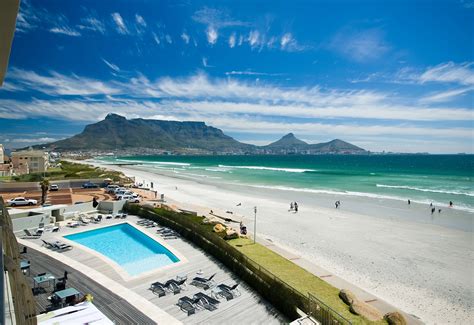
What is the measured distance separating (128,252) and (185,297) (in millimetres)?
8859

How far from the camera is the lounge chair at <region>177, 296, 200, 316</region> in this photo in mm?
11416

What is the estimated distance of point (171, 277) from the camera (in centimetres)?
1454

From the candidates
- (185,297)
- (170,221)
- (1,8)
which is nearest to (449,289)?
(185,297)

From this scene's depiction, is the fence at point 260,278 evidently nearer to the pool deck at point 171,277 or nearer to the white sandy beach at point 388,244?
the pool deck at point 171,277

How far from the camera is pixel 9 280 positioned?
5.35m

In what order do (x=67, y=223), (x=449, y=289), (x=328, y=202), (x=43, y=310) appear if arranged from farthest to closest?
(x=328, y=202)
(x=67, y=223)
(x=449, y=289)
(x=43, y=310)

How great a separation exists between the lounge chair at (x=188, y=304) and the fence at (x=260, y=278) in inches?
114

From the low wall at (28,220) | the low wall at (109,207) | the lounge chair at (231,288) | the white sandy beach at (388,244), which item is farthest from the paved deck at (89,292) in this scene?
the low wall at (109,207)

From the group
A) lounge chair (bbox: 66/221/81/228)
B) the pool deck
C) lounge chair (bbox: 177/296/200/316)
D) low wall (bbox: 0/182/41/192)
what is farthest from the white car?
lounge chair (bbox: 177/296/200/316)

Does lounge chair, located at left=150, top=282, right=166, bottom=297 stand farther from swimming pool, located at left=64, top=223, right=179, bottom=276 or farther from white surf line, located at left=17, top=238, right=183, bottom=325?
swimming pool, located at left=64, top=223, right=179, bottom=276

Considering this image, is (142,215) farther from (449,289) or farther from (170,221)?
(449,289)

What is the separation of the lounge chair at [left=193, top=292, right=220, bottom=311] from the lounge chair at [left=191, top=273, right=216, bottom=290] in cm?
107

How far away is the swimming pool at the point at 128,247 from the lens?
17.2 meters

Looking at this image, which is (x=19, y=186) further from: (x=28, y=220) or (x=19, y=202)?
(x=28, y=220)
